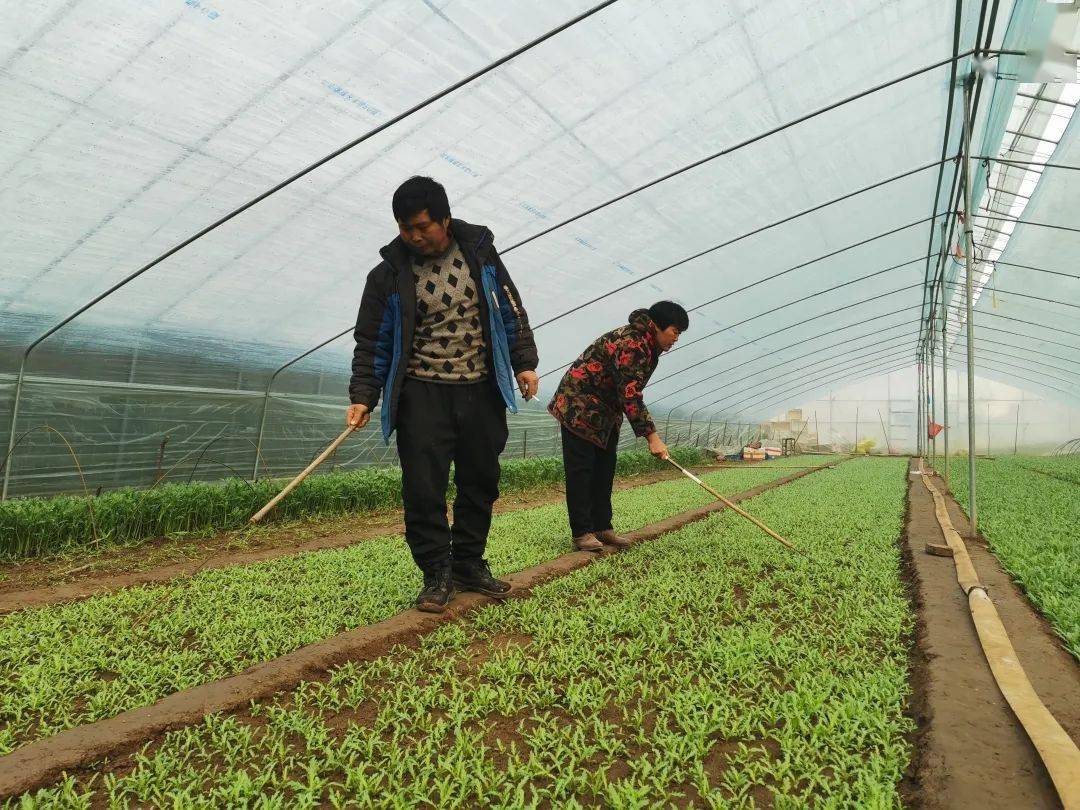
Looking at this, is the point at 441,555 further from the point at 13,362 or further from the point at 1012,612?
the point at 13,362

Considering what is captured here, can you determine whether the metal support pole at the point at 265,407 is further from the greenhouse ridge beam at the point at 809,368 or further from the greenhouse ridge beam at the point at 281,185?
the greenhouse ridge beam at the point at 809,368

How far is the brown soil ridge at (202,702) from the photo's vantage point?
4.29ft

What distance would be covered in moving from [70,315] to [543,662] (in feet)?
15.8

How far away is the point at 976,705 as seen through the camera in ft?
5.09

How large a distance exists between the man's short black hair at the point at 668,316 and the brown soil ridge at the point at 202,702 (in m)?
1.91

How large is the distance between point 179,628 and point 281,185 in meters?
3.13

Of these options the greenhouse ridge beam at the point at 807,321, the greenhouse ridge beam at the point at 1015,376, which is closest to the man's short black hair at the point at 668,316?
the greenhouse ridge beam at the point at 807,321

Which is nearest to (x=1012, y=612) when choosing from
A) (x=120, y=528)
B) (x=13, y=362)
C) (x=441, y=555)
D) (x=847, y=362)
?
(x=441, y=555)

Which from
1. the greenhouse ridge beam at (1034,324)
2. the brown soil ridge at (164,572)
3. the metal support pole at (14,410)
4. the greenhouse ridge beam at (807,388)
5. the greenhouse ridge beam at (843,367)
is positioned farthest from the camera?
the greenhouse ridge beam at (807,388)

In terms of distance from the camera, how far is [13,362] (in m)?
4.96

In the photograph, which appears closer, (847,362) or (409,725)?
(409,725)

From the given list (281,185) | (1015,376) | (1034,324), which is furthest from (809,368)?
(281,185)

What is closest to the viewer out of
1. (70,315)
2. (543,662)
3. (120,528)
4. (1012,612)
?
(543,662)

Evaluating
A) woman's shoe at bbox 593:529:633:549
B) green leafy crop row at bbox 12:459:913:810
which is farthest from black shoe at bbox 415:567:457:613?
woman's shoe at bbox 593:529:633:549
